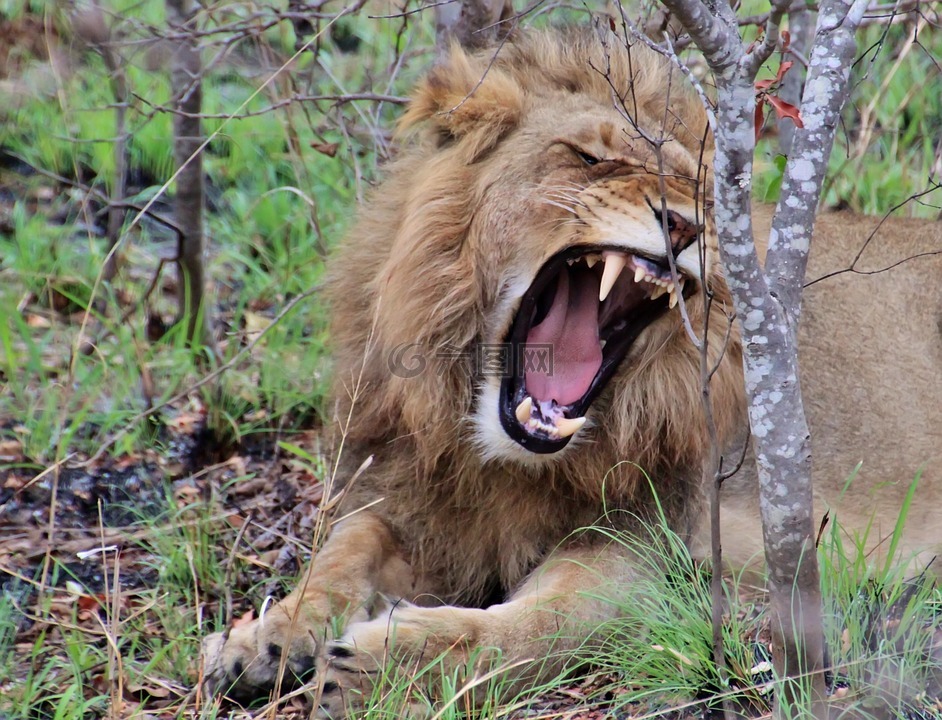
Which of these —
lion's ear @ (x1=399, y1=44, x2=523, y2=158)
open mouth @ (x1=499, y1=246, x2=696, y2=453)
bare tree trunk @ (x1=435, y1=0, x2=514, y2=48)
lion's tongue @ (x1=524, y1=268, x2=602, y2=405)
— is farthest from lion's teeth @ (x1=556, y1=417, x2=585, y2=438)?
bare tree trunk @ (x1=435, y1=0, x2=514, y2=48)

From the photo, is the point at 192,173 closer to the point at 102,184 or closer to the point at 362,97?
the point at 362,97

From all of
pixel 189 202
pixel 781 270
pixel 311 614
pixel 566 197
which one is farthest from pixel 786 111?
pixel 189 202

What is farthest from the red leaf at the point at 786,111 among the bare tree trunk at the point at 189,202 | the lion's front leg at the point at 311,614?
the bare tree trunk at the point at 189,202

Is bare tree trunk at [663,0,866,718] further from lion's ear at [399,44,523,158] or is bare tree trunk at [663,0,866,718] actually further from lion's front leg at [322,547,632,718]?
lion's ear at [399,44,523,158]

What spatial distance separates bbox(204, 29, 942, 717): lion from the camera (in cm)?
259

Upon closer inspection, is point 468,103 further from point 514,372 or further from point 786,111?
point 786,111

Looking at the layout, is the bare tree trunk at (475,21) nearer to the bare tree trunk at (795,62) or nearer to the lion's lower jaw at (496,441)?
the bare tree trunk at (795,62)

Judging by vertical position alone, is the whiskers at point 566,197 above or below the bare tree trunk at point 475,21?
below

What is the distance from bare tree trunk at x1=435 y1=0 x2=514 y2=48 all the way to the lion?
0.68m

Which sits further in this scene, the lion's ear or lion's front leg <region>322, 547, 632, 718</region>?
the lion's ear

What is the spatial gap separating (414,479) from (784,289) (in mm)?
1232

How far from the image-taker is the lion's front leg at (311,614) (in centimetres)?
250

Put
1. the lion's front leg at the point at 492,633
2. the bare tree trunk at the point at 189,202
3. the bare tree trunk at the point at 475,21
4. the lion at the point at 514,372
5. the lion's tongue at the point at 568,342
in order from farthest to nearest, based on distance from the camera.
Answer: the bare tree trunk at the point at 189,202 → the bare tree trunk at the point at 475,21 → the lion's tongue at the point at 568,342 → the lion at the point at 514,372 → the lion's front leg at the point at 492,633

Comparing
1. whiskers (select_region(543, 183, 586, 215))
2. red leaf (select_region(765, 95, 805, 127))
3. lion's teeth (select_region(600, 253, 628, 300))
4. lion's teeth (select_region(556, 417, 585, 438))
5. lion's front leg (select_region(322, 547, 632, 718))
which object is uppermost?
red leaf (select_region(765, 95, 805, 127))
